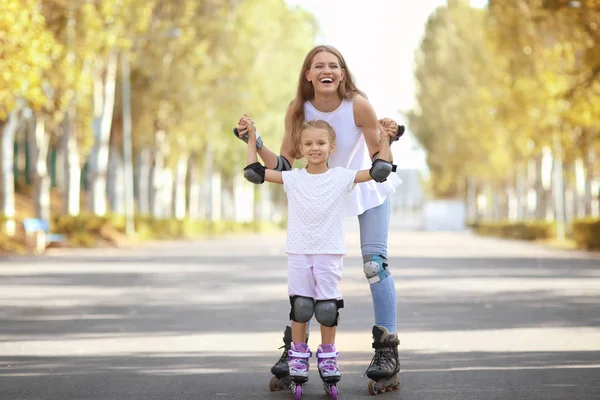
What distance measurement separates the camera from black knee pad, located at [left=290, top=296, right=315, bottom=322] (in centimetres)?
702

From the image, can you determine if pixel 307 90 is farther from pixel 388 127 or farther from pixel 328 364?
pixel 328 364

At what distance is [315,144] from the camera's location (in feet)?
23.3

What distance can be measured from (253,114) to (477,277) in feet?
136

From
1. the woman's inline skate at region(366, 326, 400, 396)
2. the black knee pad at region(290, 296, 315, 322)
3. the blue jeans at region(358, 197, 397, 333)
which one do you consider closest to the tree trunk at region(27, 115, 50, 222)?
the blue jeans at region(358, 197, 397, 333)

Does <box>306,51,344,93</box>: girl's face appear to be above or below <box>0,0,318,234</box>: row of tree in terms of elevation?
below

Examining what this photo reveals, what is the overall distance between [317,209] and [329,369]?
0.85 m

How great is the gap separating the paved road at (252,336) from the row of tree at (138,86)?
7328 millimetres

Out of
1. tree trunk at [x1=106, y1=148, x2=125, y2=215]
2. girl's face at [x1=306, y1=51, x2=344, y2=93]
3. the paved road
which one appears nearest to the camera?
girl's face at [x1=306, y1=51, x2=344, y2=93]

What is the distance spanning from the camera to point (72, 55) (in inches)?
1439

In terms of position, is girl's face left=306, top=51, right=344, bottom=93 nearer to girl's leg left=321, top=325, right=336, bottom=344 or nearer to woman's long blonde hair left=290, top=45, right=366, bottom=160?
woman's long blonde hair left=290, top=45, right=366, bottom=160

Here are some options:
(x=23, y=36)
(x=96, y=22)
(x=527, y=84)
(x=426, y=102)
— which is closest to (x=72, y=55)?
(x=96, y=22)

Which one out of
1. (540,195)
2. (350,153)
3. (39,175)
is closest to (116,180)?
(39,175)

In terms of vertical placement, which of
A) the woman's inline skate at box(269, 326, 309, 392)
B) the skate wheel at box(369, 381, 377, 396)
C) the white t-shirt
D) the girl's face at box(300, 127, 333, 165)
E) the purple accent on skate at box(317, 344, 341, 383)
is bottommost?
the skate wheel at box(369, 381, 377, 396)

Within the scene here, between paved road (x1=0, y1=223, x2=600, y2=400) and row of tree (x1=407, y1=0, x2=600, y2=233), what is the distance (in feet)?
35.0
